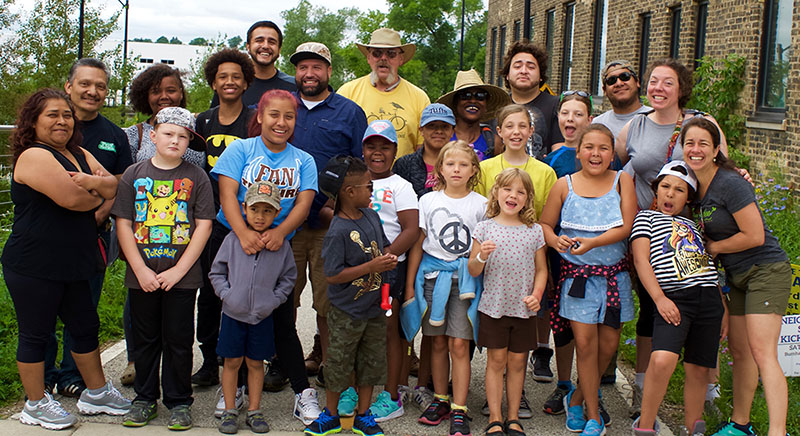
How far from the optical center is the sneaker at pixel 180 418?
4.41m

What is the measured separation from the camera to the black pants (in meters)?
4.48

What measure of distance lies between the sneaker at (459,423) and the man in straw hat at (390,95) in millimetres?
2179

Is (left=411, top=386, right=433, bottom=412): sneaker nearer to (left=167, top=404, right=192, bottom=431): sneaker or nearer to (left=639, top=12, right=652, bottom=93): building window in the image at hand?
(left=167, top=404, right=192, bottom=431): sneaker

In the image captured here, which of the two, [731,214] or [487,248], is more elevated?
[731,214]

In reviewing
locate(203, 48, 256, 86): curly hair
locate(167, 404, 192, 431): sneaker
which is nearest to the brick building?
locate(203, 48, 256, 86): curly hair

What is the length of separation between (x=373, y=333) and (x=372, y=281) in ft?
1.06

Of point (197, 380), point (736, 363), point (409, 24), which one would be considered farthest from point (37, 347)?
point (409, 24)

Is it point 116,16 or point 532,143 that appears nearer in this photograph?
point 532,143

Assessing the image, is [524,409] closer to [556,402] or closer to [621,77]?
[556,402]

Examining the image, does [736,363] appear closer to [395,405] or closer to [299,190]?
[395,405]

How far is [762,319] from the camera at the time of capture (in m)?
4.18

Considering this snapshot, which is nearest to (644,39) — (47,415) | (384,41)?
(384,41)

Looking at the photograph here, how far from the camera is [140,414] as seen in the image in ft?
14.6

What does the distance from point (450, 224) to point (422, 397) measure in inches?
47.9
